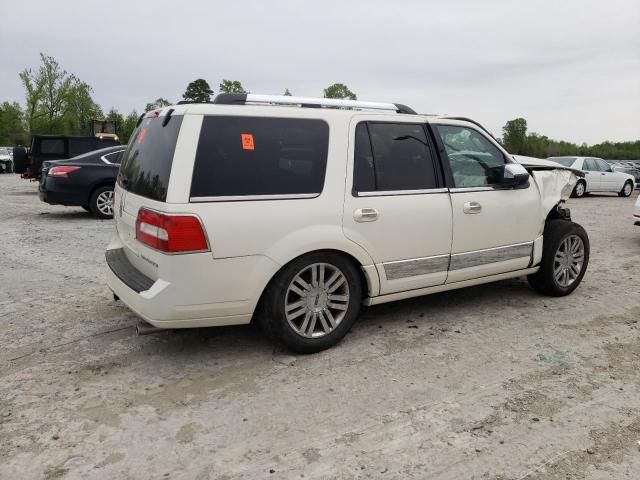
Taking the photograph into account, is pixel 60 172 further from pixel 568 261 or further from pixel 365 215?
pixel 568 261

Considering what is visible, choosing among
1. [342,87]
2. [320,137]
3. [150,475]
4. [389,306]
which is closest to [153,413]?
[150,475]

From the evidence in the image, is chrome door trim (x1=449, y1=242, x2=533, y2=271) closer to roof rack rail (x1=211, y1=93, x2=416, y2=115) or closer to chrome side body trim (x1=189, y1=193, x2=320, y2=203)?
roof rack rail (x1=211, y1=93, x2=416, y2=115)

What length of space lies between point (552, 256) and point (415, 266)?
5.69 ft

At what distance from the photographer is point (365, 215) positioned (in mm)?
3805

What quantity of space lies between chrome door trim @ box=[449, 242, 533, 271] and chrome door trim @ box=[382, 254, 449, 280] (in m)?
0.12

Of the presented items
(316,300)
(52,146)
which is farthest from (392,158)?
(52,146)

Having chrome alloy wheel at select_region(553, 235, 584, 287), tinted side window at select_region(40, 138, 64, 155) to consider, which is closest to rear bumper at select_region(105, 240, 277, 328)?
chrome alloy wheel at select_region(553, 235, 584, 287)

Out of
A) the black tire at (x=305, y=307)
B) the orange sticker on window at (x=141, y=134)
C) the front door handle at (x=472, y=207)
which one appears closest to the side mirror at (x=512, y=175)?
the front door handle at (x=472, y=207)

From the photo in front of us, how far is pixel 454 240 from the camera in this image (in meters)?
4.27

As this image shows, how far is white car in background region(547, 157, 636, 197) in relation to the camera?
59.8 ft

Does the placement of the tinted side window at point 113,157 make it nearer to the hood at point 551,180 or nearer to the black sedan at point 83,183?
the black sedan at point 83,183

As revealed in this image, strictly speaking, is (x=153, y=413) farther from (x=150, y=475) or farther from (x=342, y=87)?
(x=342, y=87)

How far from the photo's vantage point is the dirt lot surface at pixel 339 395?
Result: 2564mm

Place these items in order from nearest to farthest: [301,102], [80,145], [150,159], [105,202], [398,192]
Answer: [150,159], [301,102], [398,192], [105,202], [80,145]
